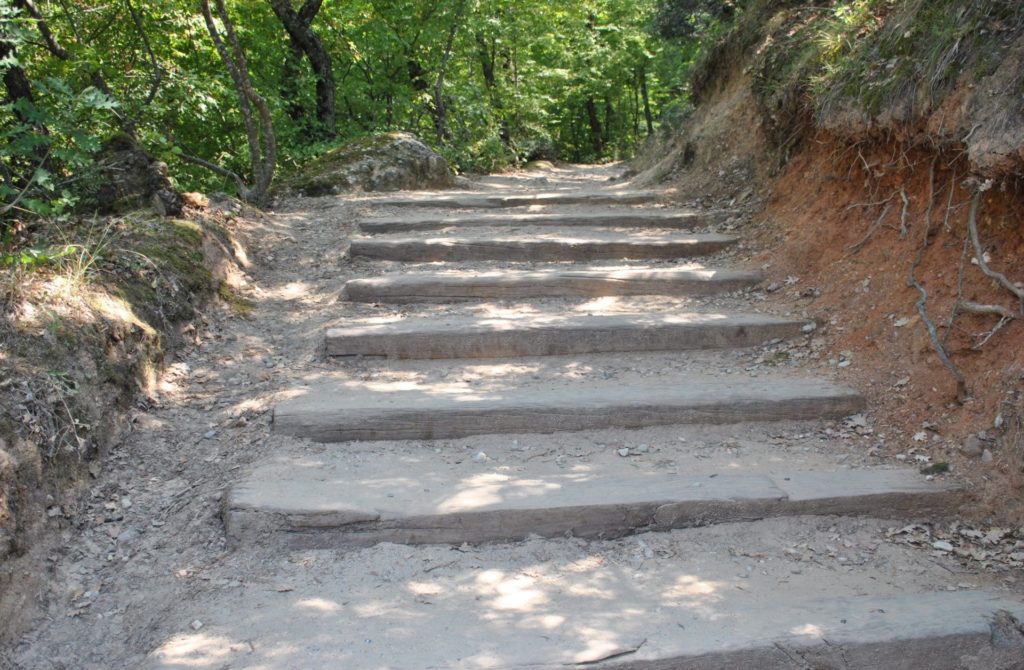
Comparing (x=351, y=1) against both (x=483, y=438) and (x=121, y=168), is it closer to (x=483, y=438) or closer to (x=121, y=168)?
(x=121, y=168)

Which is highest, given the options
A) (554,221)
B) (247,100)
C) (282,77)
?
(282,77)

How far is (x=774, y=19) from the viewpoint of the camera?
633cm

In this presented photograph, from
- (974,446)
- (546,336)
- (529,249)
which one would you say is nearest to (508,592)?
(546,336)

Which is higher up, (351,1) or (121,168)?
(351,1)

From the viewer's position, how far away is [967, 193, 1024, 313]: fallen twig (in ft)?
10.2

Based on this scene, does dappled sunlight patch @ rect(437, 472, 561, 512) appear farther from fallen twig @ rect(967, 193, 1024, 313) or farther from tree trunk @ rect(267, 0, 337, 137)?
tree trunk @ rect(267, 0, 337, 137)

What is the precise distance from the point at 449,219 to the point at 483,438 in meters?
3.11

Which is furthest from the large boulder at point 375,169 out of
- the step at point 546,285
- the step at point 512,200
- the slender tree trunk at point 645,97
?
the slender tree trunk at point 645,97

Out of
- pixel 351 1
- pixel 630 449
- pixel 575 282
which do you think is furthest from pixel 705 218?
pixel 351 1

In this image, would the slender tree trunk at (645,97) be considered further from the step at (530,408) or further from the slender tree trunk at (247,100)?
the step at (530,408)

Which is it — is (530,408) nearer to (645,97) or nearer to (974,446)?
(974,446)

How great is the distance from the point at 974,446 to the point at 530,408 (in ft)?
6.33

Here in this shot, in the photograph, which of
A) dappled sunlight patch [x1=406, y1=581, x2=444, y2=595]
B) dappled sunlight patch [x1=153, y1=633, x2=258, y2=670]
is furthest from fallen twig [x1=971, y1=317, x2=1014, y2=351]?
dappled sunlight patch [x1=153, y1=633, x2=258, y2=670]

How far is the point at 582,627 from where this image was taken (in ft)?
7.62
